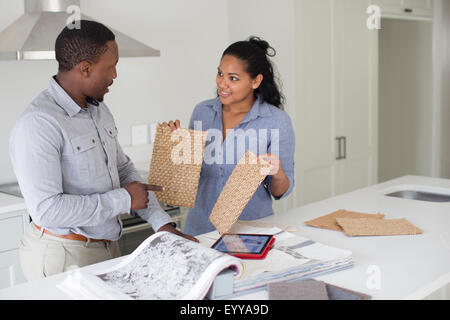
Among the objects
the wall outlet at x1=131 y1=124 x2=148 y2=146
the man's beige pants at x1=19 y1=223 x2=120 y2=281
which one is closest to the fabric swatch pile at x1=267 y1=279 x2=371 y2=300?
the man's beige pants at x1=19 y1=223 x2=120 y2=281

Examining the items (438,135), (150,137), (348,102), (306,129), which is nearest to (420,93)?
(438,135)

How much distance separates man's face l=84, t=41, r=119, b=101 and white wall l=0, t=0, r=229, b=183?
1395mm

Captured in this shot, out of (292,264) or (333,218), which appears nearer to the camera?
(292,264)

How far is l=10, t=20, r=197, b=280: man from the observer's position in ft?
4.92

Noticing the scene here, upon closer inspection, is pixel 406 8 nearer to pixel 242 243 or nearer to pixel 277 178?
pixel 277 178

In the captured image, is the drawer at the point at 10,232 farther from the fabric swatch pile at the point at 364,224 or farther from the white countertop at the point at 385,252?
the fabric swatch pile at the point at 364,224

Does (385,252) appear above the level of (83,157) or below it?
below

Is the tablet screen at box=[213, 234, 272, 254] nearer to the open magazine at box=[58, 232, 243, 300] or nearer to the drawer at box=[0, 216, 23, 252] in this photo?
the open magazine at box=[58, 232, 243, 300]

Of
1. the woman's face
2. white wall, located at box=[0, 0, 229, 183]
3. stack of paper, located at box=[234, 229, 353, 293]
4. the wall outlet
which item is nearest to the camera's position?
stack of paper, located at box=[234, 229, 353, 293]

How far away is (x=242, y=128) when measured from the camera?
215 cm

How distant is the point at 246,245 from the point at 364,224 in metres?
0.53

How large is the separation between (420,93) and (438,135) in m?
0.41

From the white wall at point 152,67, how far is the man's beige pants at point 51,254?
1.33 m

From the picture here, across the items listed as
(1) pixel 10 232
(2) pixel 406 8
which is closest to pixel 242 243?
(1) pixel 10 232
